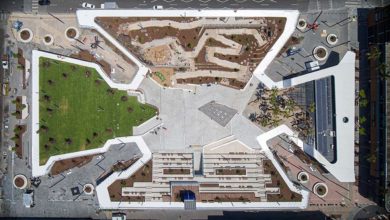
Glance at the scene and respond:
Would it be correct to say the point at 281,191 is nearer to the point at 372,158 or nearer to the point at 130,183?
the point at 372,158

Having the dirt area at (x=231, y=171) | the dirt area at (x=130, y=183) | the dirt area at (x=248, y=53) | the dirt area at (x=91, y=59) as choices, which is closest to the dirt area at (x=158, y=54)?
the dirt area at (x=91, y=59)

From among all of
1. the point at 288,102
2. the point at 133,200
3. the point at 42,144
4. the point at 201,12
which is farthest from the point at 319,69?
the point at 42,144

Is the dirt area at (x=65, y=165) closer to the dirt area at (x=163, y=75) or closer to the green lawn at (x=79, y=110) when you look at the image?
the green lawn at (x=79, y=110)

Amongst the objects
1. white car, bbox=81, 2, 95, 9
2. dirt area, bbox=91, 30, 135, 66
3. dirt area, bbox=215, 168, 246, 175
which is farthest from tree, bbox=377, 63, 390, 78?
white car, bbox=81, 2, 95, 9

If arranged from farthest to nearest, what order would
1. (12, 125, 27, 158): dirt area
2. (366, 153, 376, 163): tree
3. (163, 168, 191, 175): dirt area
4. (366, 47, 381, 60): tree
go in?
(12, 125, 27, 158): dirt area < (163, 168, 191, 175): dirt area < (366, 153, 376, 163): tree < (366, 47, 381, 60): tree

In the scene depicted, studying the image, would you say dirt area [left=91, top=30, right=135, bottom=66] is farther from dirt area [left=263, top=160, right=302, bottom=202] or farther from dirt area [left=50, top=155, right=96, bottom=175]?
dirt area [left=263, top=160, right=302, bottom=202]

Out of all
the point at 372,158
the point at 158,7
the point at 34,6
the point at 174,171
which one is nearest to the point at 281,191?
the point at 372,158
